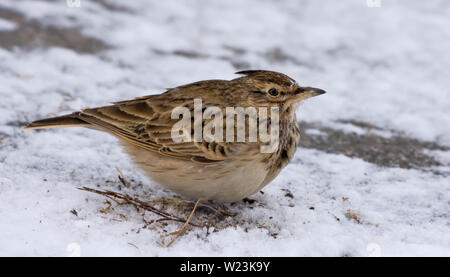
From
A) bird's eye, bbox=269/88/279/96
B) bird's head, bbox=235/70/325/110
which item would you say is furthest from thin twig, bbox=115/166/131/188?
bird's eye, bbox=269/88/279/96

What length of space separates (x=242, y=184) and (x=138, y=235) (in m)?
0.89

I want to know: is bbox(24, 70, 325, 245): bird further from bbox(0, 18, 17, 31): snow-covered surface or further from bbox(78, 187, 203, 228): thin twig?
bbox(0, 18, 17, 31): snow-covered surface

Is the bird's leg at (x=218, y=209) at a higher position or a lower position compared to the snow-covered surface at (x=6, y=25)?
lower

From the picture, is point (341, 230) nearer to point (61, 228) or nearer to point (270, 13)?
point (61, 228)

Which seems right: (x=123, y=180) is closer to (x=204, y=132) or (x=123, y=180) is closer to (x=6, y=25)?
(x=204, y=132)

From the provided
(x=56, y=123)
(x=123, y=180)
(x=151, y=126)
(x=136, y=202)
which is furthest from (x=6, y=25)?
(x=136, y=202)

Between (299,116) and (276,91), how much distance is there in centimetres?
230

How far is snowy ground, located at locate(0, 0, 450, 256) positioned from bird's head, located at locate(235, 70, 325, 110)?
3.02 ft

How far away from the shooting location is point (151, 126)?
179 inches

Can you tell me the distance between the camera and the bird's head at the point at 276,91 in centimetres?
446

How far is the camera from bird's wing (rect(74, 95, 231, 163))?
167 inches

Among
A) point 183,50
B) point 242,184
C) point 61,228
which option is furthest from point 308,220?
point 183,50

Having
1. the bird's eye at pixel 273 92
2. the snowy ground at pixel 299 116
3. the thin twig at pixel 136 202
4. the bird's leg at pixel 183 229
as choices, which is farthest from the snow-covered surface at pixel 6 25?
the bird's leg at pixel 183 229

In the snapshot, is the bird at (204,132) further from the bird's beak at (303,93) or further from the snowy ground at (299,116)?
the snowy ground at (299,116)
